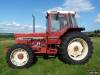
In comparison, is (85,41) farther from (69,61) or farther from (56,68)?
(56,68)

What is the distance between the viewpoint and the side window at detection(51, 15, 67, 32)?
12641 mm

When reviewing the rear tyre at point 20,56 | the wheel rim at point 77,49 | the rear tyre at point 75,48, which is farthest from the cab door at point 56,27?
the rear tyre at point 20,56

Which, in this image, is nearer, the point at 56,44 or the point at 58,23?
the point at 56,44

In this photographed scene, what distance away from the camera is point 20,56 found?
1212 centimetres

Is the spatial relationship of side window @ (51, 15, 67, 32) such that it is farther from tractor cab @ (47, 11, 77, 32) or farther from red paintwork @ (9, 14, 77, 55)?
red paintwork @ (9, 14, 77, 55)

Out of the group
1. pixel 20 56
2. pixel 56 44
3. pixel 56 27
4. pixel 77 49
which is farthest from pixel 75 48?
pixel 20 56

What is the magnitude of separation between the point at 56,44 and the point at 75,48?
0.82m

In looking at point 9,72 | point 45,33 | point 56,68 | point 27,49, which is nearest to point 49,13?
point 45,33

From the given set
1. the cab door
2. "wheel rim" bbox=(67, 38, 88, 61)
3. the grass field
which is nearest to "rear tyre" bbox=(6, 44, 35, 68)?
the grass field

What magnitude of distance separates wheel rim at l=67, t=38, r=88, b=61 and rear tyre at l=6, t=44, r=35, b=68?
1593 millimetres

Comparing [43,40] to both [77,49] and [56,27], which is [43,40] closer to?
[56,27]

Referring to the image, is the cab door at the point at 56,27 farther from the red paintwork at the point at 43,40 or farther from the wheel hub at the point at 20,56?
the wheel hub at the point at 20,56

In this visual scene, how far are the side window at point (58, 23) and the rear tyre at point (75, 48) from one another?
618 millimetres

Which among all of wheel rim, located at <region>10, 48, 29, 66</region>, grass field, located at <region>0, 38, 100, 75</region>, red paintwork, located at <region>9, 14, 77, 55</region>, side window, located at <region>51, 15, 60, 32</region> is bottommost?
grass field, located at <region>0, 38, 100, 75</region>
